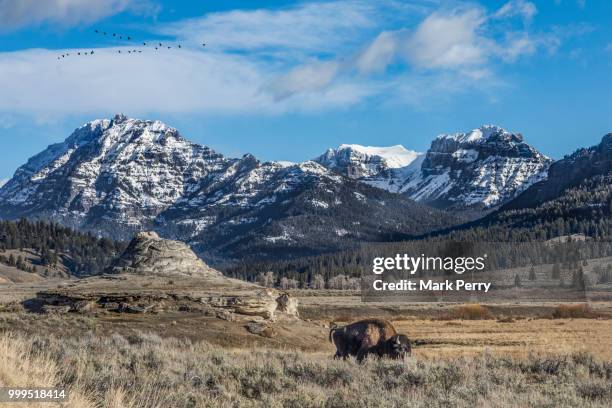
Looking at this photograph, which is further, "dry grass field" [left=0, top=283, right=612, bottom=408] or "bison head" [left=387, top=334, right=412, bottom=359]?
"bison head" [left=387, top=334, right=412, bottom=359]

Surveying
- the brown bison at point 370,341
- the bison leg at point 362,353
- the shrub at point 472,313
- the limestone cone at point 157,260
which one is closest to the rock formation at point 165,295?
the limestone cone at point 157,260

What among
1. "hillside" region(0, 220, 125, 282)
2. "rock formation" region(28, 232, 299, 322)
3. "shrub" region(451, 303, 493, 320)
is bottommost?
"shrub" region(451, 303, 493, 320)

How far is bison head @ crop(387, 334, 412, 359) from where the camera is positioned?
21719mm

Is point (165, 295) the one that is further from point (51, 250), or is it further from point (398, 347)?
point (51, 250)

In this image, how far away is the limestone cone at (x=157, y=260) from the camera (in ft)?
135

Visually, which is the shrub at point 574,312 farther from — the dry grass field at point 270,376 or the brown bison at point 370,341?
the brown bison at point 370,341

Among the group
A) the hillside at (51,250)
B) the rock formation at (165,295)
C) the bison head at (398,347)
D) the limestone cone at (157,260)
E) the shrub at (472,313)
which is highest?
the hillside at (51,250)

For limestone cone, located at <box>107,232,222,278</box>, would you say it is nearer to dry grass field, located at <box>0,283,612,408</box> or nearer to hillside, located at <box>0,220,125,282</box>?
dry grass field, located at <box>0,283,612,408</box>

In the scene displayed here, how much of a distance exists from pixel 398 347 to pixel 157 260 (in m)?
22.9

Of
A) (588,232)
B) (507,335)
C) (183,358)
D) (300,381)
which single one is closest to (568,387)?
(300,381)

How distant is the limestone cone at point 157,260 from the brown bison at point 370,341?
62.8ft

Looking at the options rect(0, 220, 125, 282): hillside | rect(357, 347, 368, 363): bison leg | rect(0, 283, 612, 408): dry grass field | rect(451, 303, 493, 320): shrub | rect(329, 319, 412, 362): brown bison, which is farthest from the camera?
rect(0, 220, 125, 282): hillside

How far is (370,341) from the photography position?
889 inches

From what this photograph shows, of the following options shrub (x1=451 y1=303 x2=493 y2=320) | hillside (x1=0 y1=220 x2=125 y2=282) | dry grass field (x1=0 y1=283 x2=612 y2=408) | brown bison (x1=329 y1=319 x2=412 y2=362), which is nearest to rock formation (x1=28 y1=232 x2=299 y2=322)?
dry grass field (x1=0 y1=283 x2=612 y2=408)
